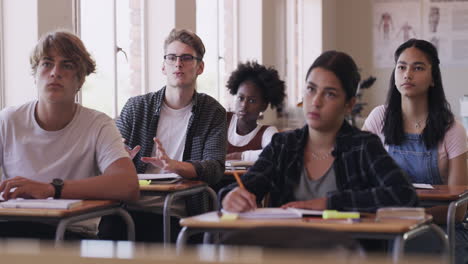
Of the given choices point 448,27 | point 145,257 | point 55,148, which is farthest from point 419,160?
point 448,27

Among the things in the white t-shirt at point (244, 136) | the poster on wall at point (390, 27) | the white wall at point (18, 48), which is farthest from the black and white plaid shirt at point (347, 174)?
the poster on wall at point (390, 27)

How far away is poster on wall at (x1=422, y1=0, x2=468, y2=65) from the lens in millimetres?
11078

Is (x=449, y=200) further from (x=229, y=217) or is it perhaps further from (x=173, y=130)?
(x=173, y=130)

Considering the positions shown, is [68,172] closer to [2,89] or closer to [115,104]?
[2,89]

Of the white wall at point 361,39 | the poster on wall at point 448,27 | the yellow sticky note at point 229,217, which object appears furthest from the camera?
the white wall at point 361,39

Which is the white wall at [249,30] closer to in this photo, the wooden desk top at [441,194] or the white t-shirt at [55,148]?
the wooden desk top at [441,194]

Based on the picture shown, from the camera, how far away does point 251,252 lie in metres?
0.79

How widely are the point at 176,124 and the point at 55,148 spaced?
40.4 inches

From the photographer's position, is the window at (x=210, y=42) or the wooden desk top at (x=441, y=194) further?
the window at (x=210, y=42)

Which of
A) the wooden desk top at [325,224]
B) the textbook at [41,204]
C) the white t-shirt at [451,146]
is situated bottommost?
the wooden desk top at [325,224]

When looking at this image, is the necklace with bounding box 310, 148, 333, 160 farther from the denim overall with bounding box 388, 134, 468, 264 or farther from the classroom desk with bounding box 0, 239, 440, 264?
the classroom desk with bounding box 0, 239, 440, 264

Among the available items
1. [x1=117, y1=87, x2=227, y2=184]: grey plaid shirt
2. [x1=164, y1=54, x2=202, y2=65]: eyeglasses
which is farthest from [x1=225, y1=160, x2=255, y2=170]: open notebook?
[x1=164, y1=54, x2=202, y2=65]: eyeglasses

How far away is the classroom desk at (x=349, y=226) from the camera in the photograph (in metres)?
2.09

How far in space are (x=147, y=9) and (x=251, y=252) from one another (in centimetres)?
539
